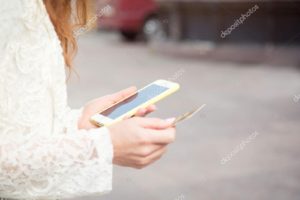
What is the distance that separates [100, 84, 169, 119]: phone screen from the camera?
1.22 m

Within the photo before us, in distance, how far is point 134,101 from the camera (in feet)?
4.16

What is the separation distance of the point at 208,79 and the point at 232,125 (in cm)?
280

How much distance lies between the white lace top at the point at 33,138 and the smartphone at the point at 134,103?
104mm

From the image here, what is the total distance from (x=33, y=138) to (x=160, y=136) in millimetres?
225

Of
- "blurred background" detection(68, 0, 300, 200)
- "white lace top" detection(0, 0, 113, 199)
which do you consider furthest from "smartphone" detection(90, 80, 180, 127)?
"blurred background" detection(68, 0, 300, 200)

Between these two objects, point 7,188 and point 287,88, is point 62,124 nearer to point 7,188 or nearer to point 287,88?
point 7,188

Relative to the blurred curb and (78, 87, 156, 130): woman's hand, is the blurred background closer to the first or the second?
the blurred curb

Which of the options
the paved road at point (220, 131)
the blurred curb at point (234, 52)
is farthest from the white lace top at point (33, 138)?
the blurred curb at point (234, 52)

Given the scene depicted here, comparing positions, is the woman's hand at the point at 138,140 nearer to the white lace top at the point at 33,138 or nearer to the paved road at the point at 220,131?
the white lace top at the point at 33,138

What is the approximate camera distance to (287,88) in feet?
→ 25.5

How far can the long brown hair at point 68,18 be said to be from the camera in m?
1.21

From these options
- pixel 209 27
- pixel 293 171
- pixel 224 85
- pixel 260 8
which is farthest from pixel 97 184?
pixel 209 27

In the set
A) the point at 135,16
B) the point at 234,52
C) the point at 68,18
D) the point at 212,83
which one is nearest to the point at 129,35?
the point at 135,16

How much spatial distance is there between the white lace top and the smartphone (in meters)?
0.10
